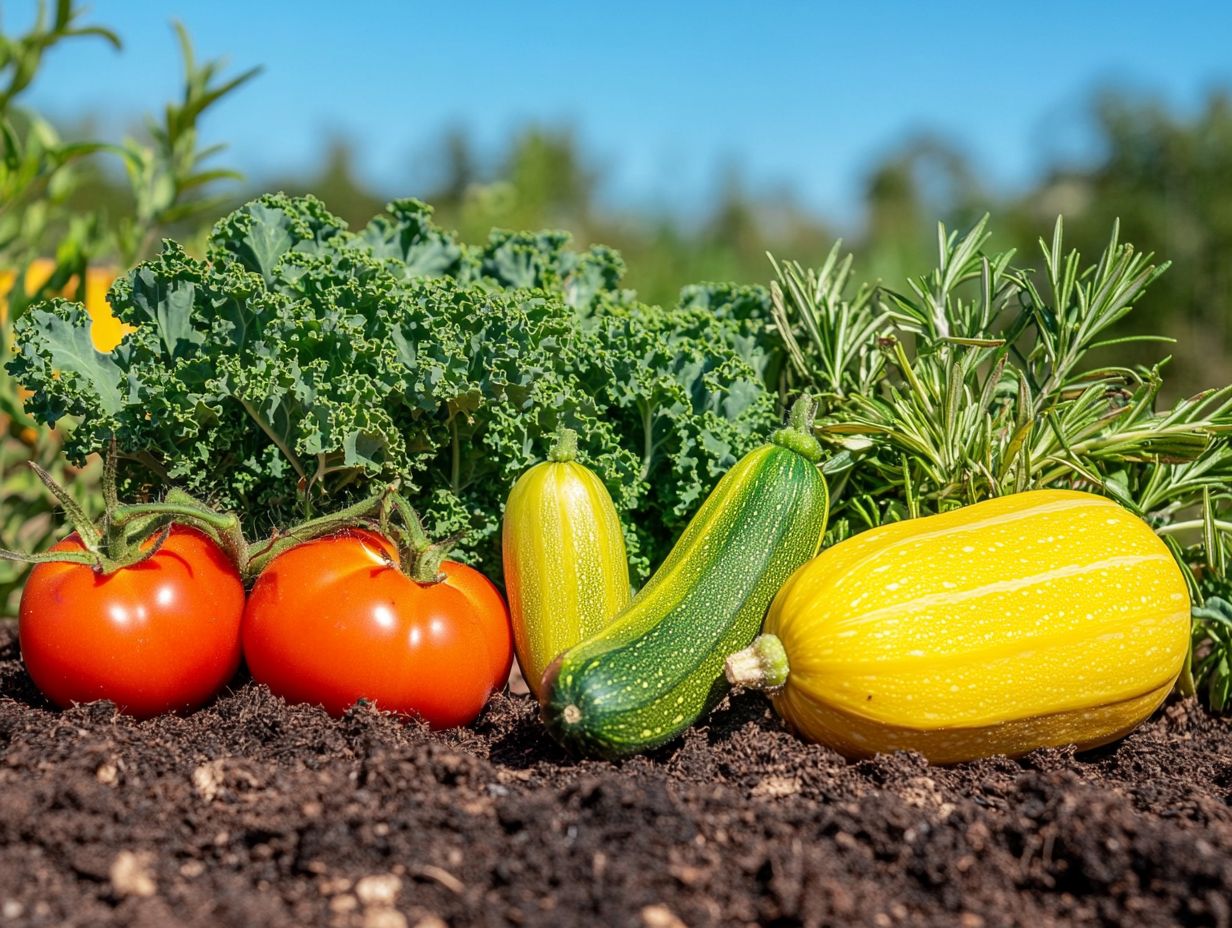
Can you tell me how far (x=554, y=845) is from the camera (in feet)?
6.68

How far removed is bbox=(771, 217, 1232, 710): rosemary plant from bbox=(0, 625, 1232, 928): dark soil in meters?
1.07

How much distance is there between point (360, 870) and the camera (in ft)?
6.51

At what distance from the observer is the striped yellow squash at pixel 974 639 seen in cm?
265

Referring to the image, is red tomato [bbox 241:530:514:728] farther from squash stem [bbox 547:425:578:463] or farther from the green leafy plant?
the green leafy plant

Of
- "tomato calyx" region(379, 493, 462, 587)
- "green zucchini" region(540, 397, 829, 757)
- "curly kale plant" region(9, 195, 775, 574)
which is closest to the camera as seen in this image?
"green zucchini" region(540, 397, 829, 757)

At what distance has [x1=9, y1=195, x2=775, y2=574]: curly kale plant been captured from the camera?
310cm

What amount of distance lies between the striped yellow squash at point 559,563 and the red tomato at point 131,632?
81 cm

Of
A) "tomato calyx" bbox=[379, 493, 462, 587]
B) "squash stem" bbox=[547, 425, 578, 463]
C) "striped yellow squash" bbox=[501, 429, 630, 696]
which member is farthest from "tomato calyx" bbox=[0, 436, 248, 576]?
"squash stem" bbox=[547, 425, 578, 463]

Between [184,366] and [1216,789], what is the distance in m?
2.98

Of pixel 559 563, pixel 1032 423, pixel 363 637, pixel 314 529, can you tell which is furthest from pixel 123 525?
pixel 1032 423

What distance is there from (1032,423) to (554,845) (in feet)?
6.66

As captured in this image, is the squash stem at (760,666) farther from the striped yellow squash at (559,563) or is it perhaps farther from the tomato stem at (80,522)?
the tomato stem at (80,522)

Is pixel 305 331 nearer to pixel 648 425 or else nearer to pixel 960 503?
pixel 648 425

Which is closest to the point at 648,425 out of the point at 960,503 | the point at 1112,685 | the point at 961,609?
the point at 960,503
